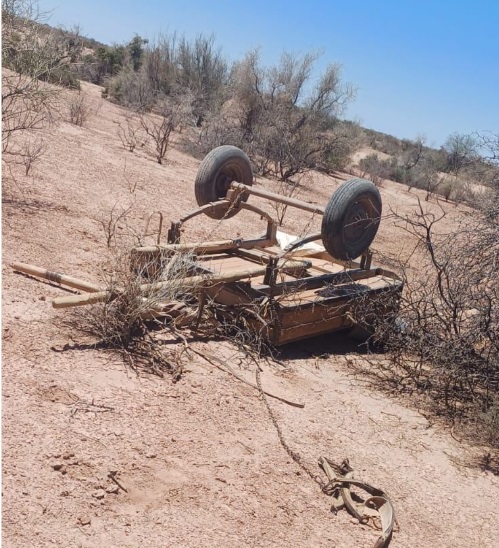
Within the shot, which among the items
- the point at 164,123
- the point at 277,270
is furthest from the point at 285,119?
the point at 277,270

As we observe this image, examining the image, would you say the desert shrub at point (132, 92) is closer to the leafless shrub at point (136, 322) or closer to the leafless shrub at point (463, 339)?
the leafless shrub at point (463, 339)

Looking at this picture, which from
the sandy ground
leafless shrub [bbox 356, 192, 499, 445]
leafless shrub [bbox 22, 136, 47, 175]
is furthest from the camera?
leafless shrub [bbox 22, 136, 47, 175]

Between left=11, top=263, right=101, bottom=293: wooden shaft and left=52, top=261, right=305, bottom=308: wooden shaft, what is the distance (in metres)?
0.42

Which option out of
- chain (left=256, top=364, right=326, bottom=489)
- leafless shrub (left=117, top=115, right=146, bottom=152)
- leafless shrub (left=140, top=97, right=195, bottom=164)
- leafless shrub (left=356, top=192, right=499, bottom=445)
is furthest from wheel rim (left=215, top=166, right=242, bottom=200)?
leafless shrub (left=117, top=115, right=146, bottom=152)

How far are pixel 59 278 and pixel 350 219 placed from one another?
295 cm

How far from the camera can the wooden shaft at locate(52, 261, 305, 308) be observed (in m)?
5.01

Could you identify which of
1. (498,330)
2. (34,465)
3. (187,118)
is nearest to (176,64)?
(187,118)

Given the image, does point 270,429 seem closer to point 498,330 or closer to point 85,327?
point 85,327

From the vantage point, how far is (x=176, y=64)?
31.8 metres

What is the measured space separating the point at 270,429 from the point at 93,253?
3.73 metres

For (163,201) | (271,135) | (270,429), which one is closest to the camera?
(270,429)

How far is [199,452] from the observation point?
4.08 m

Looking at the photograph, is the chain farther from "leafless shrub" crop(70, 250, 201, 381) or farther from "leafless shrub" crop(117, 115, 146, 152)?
"leafless shrub" crop(117, 115, 146, 152)

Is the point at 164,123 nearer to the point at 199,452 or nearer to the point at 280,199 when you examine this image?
the point at 280,199
